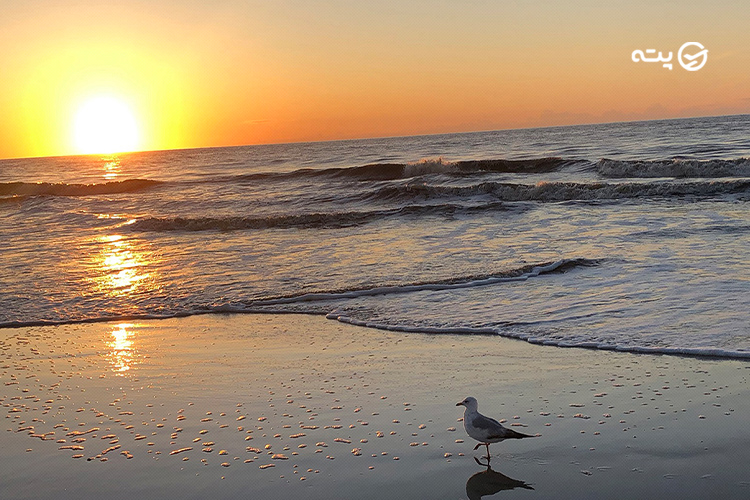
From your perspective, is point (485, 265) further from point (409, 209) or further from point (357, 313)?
point (409, 209)

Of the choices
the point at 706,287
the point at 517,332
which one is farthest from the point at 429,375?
the point at 706,287

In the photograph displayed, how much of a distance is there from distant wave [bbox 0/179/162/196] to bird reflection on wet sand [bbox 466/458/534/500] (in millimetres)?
35074

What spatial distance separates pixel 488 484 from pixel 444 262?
8183 mm

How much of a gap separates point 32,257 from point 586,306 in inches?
469

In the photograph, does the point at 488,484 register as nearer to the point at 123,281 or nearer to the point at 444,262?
the point at 444,262

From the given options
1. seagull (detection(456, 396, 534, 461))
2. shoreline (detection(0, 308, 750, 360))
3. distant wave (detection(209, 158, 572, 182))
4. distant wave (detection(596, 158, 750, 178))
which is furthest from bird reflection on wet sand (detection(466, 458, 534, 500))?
distant wave (detection(209, 158, 572, 182))

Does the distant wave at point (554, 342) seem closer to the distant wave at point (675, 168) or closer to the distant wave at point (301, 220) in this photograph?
the distant wave at point (301, 220)

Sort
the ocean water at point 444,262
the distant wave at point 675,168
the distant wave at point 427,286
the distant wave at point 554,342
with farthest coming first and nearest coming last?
the distant wave at point 675,168, the distant wave at point 427,286, the ocean water at point 444,262, the distant wave at point 554,342

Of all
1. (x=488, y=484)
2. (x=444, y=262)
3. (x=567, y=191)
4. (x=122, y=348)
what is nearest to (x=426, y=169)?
(x=567, y=191)

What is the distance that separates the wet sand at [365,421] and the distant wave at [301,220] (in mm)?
12459

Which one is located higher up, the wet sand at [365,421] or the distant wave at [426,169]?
the distant wave at [426,169]

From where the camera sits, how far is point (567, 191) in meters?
23.6

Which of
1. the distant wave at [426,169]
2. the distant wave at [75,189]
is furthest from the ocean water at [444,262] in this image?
the distant wave at [75,189]

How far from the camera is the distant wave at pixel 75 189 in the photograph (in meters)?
37.1
